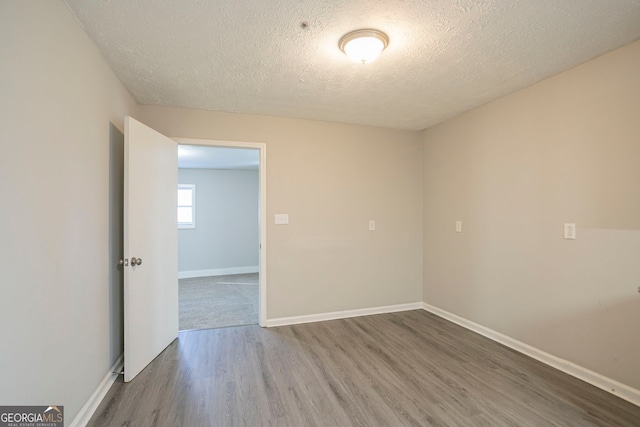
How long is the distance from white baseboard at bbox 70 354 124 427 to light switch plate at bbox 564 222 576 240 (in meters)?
3.62

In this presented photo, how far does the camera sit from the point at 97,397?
1.92 m

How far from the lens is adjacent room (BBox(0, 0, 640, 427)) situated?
4.96 feet

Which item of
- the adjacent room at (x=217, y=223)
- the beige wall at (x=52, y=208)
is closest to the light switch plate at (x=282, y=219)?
the beige wall at (x=52, y=208)

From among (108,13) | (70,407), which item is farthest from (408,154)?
(70,407)

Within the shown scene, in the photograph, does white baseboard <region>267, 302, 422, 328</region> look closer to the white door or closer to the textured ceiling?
the white door

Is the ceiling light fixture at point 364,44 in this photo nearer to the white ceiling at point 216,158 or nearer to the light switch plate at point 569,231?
the light switch plate at point 569,231

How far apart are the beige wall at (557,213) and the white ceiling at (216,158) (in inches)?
114

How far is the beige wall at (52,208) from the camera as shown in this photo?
1157 millimetres

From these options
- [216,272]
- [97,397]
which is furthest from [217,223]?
[97,397]

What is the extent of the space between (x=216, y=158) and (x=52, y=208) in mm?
3896

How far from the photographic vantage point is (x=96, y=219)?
1938 mm

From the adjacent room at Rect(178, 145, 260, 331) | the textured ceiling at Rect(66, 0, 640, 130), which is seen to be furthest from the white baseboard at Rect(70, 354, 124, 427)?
the adjacent room at Rect(178, 145, 260, 331)

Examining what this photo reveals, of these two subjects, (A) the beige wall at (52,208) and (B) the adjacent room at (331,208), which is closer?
(A) the beige wall at (52,208)

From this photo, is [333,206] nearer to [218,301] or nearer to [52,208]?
[218,301]
